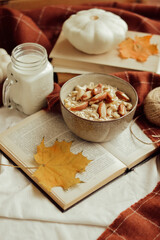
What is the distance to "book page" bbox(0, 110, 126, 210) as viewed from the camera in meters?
0.81

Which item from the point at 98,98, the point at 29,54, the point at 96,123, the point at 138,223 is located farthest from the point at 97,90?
the point at 138,223

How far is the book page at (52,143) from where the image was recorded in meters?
0.81

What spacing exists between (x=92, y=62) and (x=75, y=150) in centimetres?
37

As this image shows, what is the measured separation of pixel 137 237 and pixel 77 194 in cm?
18

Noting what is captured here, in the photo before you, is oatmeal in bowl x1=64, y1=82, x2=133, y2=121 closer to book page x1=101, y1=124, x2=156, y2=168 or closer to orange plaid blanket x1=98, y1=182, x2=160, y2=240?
book page x1=101, y1=124, x2=156, y2=168

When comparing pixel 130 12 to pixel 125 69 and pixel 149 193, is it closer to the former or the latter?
pixel 125 69

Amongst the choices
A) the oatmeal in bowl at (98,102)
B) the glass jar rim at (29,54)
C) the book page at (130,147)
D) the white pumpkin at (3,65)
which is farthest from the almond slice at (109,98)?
the white pumpkin at (3,65)

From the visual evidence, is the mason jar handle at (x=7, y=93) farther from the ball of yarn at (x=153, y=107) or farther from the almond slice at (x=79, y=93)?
the ball of yarn at (x=153, y=107)

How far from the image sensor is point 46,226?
0.77 meters

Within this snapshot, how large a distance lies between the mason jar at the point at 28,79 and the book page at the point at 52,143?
5 centimetres

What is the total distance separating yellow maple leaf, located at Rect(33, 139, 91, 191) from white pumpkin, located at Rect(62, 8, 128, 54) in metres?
0.40

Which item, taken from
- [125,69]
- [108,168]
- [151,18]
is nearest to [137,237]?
[108,168]

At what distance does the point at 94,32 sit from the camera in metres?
1.11

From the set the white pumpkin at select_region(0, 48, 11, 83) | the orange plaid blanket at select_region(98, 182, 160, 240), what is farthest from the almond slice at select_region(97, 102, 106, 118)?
the white pumpkin at select_region(0, 48, 11, 83)
